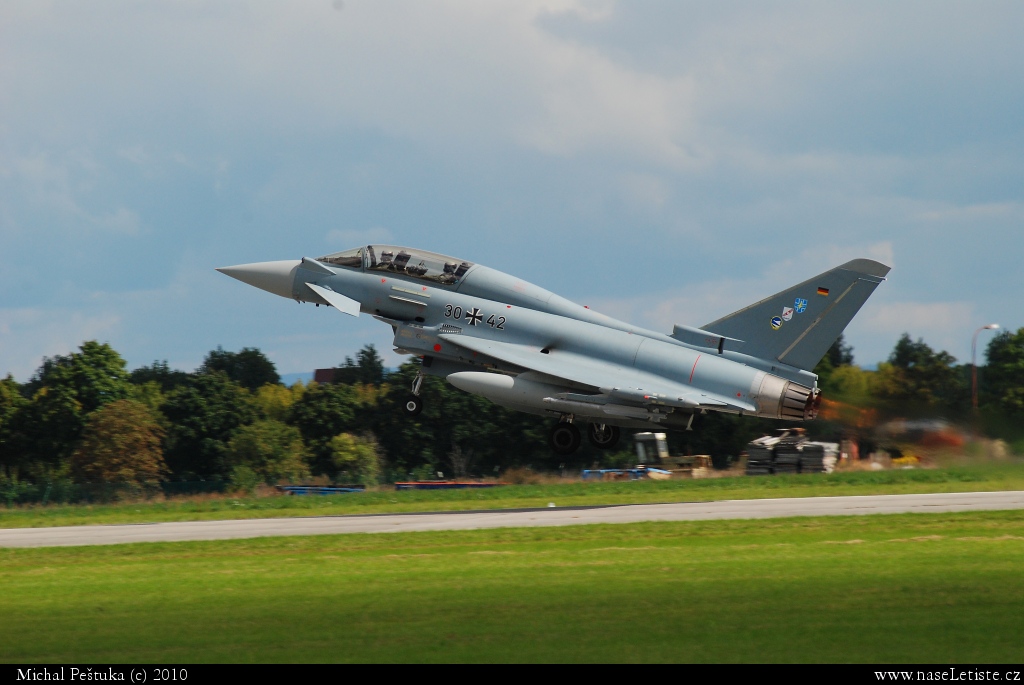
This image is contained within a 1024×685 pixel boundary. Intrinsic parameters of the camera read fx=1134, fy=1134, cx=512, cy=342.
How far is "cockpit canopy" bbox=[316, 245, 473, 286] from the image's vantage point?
31672 mm

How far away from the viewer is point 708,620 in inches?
517

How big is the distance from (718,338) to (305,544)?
1278 centimetres

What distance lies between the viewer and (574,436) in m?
31.4

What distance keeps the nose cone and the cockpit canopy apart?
5.20 feet

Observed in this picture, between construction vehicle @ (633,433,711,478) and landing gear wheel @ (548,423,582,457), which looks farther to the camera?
construction vehicle @ (633,433,711,478)

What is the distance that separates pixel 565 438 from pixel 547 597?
16.5 m

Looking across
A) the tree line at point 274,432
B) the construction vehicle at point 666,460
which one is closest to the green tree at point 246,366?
the tree line at point 274,432

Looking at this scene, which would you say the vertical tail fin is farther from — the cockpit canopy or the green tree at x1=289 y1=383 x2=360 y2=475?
the green tree at x1=289 y1=383 x2=360 y2=475

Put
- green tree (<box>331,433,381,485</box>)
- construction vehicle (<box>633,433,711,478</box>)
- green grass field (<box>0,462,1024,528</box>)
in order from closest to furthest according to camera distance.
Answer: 1. green grass field (<box>0,462,1024,528</box>)
2. construction vehicle (<box>633,433,711,478</box>)
3. green tree (<box>331,433,381,485</box>)

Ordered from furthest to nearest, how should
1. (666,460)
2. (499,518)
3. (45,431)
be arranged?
(45,431), (666,460), (499,518)

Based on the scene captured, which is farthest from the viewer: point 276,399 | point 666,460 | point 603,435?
point 276,399

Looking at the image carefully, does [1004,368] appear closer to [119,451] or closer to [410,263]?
[410,263]

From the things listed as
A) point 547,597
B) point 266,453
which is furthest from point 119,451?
point 547,597

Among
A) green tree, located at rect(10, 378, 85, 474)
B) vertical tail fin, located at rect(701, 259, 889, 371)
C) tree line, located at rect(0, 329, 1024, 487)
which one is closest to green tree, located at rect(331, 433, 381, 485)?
tree line, located at rect(0, 329, 1024, 487)
